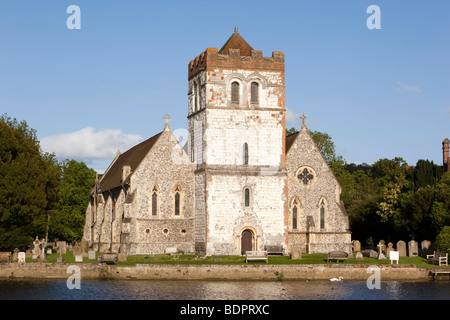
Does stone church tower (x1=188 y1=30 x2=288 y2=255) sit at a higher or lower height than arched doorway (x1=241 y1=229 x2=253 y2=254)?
higher

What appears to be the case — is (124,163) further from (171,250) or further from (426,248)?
(426,248)

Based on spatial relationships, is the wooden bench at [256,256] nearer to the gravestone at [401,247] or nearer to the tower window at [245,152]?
the tower window at [245,152]

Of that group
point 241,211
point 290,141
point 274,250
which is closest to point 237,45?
point 290,141

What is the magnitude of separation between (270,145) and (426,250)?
13935 mm

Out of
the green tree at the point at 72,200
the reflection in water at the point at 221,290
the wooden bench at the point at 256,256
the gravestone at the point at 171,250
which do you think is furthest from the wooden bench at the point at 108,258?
the green tree at the point at 72,200

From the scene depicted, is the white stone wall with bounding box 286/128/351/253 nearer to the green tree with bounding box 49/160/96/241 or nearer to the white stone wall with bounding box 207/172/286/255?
the white stone wall with bounding box 207/172/286/255

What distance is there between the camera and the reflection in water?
37.3m

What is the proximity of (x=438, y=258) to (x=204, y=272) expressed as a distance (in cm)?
1582

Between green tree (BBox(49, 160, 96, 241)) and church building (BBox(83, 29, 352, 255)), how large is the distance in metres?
15.5

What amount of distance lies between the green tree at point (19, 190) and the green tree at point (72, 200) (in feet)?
57.4

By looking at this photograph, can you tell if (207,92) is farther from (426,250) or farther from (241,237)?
(426,250)

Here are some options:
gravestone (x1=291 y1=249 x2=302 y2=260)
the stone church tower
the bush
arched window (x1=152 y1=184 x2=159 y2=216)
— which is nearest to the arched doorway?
the stone church tower

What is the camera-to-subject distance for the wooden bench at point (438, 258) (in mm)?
48250
